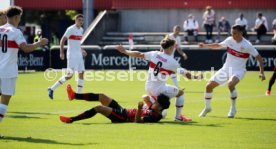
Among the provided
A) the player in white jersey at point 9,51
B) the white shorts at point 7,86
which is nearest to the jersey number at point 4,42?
the player in white jersey at point 9,51

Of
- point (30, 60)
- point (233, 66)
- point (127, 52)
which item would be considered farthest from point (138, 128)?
point (30, 60)

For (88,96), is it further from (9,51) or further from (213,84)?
(213,84)

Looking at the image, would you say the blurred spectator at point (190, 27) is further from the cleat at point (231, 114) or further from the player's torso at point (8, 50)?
the player's torso at point (8, 50)

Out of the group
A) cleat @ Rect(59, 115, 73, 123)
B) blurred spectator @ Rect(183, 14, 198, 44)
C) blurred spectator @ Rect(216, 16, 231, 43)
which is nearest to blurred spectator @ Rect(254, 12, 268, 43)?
blurred spectator @ Rect(216, 16, 231, 43)

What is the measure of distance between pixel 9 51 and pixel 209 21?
32942 millimetres

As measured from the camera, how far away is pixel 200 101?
23.5 meters

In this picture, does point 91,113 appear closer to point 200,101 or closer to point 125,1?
point 200,101

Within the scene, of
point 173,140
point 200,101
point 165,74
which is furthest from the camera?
point 200,101

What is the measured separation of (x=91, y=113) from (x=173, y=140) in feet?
8.24

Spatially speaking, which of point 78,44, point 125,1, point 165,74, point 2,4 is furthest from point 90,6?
point 165,74

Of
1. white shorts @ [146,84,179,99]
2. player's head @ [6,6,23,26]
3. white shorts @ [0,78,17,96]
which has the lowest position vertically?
white shorts @ [146,84,179,99]

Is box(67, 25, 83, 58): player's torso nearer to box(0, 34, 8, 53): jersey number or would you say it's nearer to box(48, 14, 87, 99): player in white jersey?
box(48, 14, 87, 99): player in white jersey

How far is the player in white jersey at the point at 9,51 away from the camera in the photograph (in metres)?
14.5

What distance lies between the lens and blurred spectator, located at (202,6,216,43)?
46.7 meters
